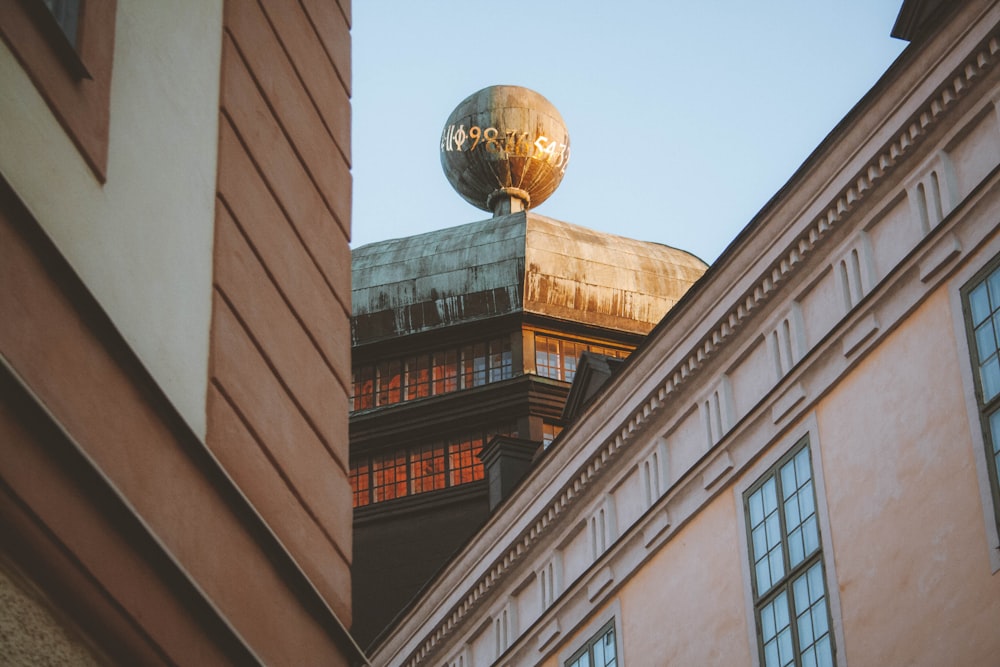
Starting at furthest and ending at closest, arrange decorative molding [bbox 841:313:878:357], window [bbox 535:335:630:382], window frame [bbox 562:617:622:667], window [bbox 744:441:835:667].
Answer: window [bbox 535:335:630:382] < window frame [bbox 562:617:622:667] < decorative molding [bbox 841:313:878:357] < window [bbox 744:441:835:667]

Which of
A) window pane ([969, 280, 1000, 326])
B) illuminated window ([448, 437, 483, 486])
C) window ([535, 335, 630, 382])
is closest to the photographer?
window pane ([969, 280, 1000, 326])

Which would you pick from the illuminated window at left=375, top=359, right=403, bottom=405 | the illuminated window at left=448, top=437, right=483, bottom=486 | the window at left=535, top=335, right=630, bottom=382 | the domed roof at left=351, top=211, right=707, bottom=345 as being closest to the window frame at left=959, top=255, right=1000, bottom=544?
the illuminated window at left=448, top=437, right=483, bottom=486

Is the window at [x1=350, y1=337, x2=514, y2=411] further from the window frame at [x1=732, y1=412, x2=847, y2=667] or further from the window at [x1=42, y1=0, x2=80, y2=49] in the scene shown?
the window at [x1=42, y1=0, x2=80, y2=49]

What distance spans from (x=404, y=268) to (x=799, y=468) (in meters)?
21.9

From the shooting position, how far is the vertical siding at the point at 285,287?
8.74 meters

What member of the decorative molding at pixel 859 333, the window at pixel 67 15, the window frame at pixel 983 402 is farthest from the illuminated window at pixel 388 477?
the window at pixel 67 15

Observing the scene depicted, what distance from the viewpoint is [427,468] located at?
33875 mm

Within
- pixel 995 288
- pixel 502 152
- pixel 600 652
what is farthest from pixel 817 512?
pixel 502 152

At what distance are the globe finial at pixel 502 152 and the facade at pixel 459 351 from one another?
2.76m

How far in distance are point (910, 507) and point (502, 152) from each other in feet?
90.6

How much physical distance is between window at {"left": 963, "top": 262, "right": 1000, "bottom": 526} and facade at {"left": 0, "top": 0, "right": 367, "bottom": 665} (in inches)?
228

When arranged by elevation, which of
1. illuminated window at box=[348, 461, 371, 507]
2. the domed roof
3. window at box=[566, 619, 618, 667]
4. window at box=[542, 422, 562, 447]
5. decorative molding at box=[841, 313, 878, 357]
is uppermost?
the domed roof

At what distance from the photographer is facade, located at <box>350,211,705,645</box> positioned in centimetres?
3300

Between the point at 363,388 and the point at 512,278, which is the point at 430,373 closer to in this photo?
the point at 363,388
